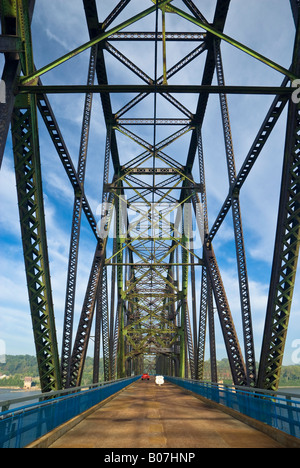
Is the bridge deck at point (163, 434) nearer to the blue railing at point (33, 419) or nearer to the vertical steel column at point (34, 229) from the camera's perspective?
the blue railing at point (33, 419)

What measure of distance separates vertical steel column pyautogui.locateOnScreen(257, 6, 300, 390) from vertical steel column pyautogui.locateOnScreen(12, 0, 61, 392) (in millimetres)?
5645

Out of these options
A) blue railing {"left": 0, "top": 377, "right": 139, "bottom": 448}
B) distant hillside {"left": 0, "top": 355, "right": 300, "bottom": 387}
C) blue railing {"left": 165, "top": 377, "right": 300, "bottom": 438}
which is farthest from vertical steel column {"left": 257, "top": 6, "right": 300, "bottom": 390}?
distant hillside {"left": 0, "top": 355, "right": 300, "bottom": 387}

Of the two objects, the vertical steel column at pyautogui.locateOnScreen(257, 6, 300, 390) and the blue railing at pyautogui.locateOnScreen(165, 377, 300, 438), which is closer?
the blue railing at pyautogui.locateOnScreen(165, 377, 300, 438)

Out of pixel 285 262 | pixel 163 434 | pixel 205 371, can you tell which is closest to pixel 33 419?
pixel 163 434

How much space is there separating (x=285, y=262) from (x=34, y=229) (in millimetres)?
6613

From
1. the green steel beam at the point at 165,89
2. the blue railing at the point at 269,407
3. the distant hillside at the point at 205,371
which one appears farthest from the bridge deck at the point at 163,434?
the distant hillside at the point at 205,371

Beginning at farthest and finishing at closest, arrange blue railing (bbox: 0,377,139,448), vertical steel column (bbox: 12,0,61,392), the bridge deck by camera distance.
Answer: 1. vertical steel column (bbox: 12,0,61,392)
2. the bridge deck
3. blue railing (bbox: 0,377,139,448)

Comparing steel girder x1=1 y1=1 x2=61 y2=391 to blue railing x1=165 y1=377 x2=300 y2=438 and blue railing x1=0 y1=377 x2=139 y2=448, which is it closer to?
blue railing x1=0 y1=377 x2=139 y2=448

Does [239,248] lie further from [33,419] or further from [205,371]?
[205,371]

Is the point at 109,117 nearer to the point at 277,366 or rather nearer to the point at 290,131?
the point at 290,131

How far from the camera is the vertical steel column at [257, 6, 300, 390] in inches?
356

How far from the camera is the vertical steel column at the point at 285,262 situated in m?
9.05

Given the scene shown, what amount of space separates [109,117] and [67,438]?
866 inches
